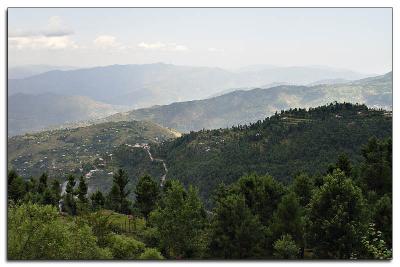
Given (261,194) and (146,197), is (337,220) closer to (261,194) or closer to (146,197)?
(261,194)

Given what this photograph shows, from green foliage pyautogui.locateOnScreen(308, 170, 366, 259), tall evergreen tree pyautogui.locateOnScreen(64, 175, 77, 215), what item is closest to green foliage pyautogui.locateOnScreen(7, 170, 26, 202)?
tall evergreen tree pyautogui.locateOnScreen(64, 175, 77, 215)

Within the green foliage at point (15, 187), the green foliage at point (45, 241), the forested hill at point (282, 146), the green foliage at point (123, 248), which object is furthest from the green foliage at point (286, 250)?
the forested hill at point (282, 146)

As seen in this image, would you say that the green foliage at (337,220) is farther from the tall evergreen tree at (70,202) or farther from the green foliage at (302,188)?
the tall evergreen tree at (70,202)

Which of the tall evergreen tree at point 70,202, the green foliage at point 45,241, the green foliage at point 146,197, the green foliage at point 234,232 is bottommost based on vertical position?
the tall evergreen tree at point 70,202

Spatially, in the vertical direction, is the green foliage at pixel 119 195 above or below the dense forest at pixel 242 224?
below

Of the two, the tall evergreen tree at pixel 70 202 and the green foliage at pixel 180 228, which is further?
the tall evergreen tree at pixel 70 202

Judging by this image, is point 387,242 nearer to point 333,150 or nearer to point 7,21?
point 7,21

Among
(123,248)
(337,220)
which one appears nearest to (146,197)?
(123,248)
